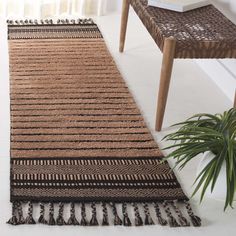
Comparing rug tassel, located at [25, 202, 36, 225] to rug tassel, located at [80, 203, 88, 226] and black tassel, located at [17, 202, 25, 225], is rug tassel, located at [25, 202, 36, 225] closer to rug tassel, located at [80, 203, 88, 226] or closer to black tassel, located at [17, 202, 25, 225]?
black tassel, located at [17, 202, 25, 225]

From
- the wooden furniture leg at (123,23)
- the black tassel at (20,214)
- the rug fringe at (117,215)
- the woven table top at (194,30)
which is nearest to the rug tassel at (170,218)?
the rug fringe at (117,215)

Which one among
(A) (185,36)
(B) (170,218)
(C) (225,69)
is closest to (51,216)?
(B) (170,218)

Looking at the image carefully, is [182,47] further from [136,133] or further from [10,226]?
[10,226]

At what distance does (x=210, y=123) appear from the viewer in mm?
1816

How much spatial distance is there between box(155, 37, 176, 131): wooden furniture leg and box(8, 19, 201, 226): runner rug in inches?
3.5

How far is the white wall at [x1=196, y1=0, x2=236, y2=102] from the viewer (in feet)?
8.29

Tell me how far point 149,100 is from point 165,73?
381 millimetres

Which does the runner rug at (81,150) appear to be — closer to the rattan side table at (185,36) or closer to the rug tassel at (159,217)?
the rug tassel at (159,217)

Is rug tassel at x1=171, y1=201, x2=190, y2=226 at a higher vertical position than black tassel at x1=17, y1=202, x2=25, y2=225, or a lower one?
higher

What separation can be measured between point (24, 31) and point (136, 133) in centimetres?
126

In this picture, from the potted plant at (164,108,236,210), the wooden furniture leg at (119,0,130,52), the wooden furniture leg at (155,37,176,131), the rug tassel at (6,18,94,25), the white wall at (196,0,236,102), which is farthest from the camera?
the rug tassel at (6,18,94,25)

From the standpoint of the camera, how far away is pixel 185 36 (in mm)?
2117

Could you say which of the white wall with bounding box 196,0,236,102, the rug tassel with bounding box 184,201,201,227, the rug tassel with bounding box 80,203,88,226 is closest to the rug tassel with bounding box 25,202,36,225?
the rug tassel with bounding box 80,203,88,226

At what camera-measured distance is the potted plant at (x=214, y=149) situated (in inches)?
64.5
